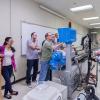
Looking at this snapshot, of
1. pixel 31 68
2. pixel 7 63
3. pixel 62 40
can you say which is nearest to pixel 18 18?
pixel 31 68

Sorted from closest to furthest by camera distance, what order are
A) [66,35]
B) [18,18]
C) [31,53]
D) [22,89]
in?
[66,35]
[22,89]
[31,53]
[18,18]

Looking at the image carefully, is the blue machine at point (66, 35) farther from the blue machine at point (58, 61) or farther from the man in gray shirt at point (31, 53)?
the man in gray shirt at point (31, 53)

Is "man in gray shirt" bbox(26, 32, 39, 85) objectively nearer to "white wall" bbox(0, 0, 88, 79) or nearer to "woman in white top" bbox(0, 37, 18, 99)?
"white wall" bbox(0, 0, 88, 79)

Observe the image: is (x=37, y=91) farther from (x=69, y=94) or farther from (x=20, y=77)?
(x=20, y=77)

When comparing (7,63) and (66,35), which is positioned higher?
(66,35)

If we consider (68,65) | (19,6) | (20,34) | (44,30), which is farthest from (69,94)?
(44,30)

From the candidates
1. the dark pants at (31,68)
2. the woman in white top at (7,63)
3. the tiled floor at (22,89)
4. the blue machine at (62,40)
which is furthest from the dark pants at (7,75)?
the blue machine at (62,40)

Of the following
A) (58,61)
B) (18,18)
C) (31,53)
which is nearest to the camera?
(58,61)

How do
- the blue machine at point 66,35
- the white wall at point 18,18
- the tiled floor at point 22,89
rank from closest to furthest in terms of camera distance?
the blue machine at point 66,35 < the tiled floor at point 22,89 < the white wall at point 18,18

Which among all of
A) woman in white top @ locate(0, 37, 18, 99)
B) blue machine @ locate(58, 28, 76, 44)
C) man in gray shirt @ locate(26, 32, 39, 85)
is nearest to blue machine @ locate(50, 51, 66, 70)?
blue machine @ locate(58, 28, 76, 44)

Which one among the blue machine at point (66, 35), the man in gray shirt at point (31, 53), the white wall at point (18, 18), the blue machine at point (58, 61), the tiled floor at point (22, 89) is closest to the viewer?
the blue machine at point (66, 35)

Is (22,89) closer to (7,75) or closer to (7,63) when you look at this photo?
(7,75)

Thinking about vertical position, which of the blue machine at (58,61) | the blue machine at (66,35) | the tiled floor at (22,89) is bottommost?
the tiled floor at (22,89)

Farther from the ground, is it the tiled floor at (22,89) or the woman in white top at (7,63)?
the woman in white top at (7,63)
